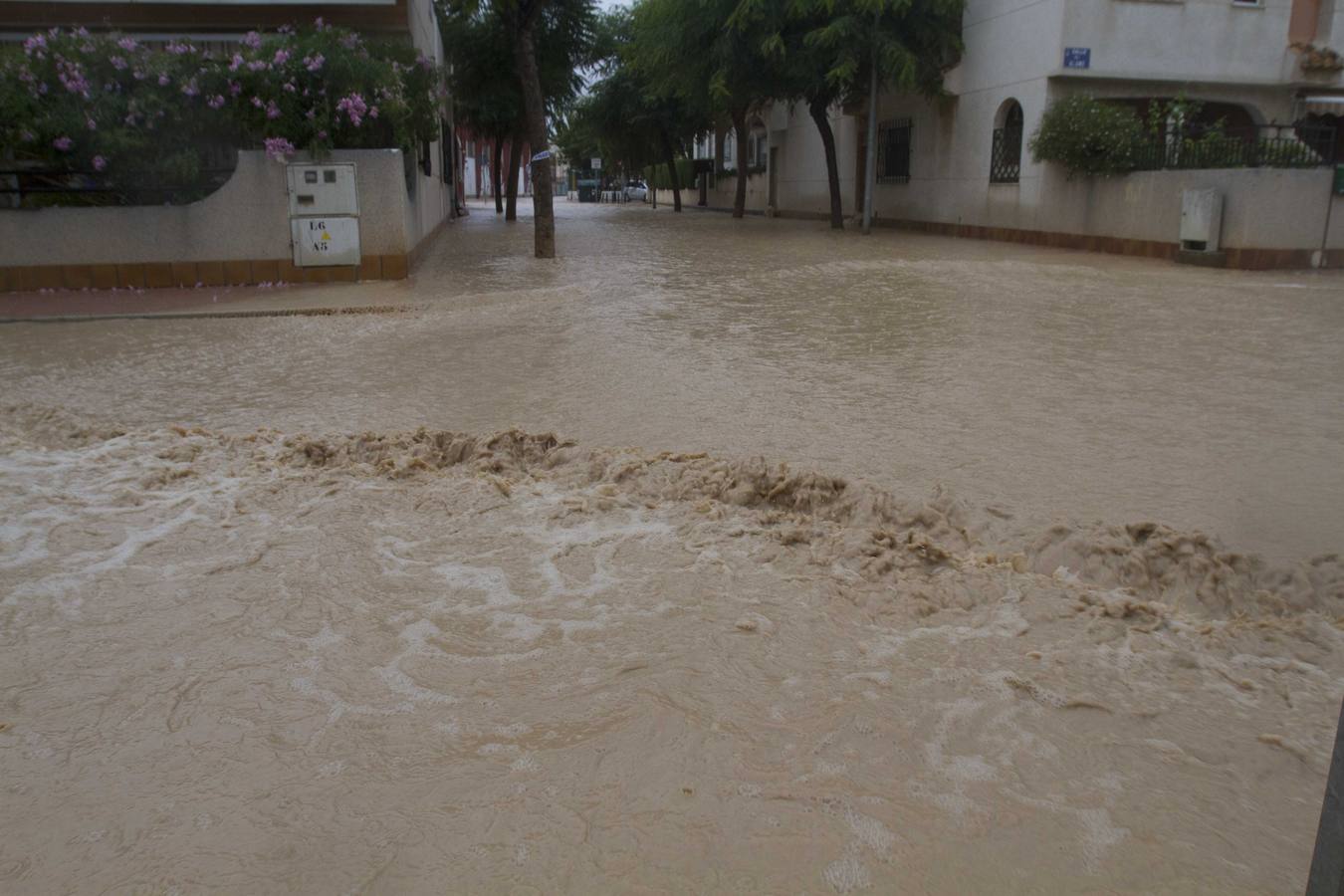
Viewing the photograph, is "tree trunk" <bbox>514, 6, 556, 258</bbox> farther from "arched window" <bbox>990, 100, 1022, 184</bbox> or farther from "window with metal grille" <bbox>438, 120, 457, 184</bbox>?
"window with metal grille" <bbox>438, 120, 457, 184</bbox>

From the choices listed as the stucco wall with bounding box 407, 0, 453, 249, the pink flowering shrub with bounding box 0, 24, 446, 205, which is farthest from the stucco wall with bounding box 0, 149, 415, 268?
the stucco wall with bounding box 407, 0, 453, 249

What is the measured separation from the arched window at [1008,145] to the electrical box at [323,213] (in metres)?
12.2

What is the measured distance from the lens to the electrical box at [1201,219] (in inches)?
550

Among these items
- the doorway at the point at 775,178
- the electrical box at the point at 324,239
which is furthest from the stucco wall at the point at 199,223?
the doorway at the point at 775,178

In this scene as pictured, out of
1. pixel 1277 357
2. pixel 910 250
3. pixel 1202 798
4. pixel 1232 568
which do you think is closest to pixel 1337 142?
pixel 910 250

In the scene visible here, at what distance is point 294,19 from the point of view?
1365 centimetres

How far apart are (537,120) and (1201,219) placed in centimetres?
893

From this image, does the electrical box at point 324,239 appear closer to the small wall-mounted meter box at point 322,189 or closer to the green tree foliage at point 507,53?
the small wall-mounted meter box at point 322,189

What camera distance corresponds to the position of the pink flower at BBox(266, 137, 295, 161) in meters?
11.0

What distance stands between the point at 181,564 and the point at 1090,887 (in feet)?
10.8

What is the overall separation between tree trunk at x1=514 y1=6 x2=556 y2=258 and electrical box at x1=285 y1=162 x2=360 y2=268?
360 centimetres

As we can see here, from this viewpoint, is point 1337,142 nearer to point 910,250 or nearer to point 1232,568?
point 910,250

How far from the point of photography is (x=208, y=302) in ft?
34.3

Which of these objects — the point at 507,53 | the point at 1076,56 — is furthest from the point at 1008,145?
the point at 507,53
